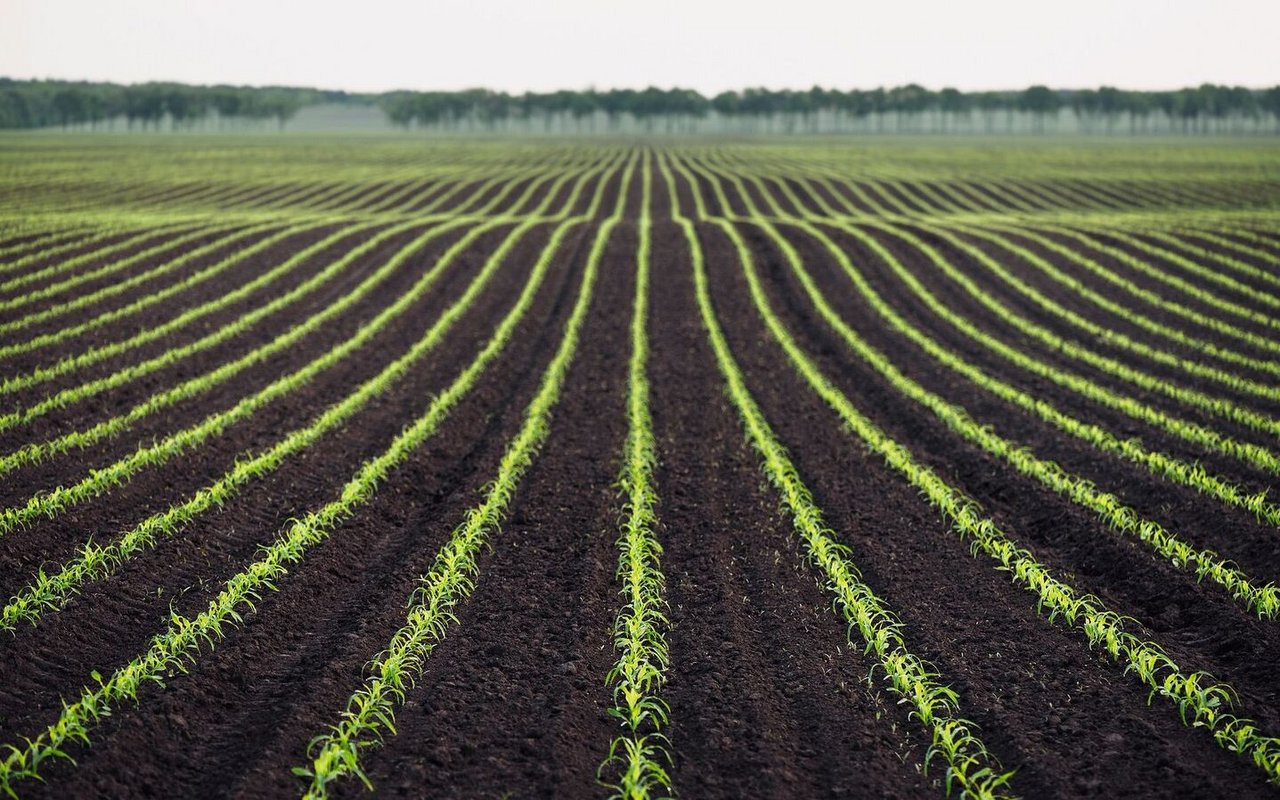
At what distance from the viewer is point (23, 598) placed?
25.7ft

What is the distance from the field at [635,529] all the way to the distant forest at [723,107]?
153m

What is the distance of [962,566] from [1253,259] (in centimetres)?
2081

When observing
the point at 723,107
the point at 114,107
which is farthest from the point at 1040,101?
the point at 114,107

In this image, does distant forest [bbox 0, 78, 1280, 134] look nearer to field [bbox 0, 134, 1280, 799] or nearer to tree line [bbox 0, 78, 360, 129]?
tree line [bbox 0, 78, 360, 129]

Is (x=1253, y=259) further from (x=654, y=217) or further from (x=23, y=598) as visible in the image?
(x=23, y=598)

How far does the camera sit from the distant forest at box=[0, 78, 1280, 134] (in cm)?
14862

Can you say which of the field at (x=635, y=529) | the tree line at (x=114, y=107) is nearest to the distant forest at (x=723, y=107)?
the tree line at (x=114, y=107)

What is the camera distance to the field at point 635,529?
630 cm

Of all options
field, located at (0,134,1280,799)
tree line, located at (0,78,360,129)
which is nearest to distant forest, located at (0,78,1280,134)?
tree line, located at (0,78,360,129)

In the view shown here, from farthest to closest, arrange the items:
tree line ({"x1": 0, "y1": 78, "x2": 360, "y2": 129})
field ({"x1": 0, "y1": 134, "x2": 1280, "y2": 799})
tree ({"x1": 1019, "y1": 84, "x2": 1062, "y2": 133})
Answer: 1. tree ({"x1": 1019, "y1": 84, "x2": 1062, "y2": 133})
2. tree line ({"x1": 0, "y1": 78, "x2": 360, "y2": 129})
3. field ({"x1": 0, "y1": 134, "x2": 1280, "y2": 799})

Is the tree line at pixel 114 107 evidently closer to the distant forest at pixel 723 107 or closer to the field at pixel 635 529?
the distant forest at pixel 723 107

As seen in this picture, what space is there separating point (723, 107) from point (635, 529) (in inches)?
6876

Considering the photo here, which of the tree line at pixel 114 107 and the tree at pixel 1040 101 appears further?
the tree at pixel 1040 101

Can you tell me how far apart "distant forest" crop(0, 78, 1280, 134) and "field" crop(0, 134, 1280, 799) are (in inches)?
6039
